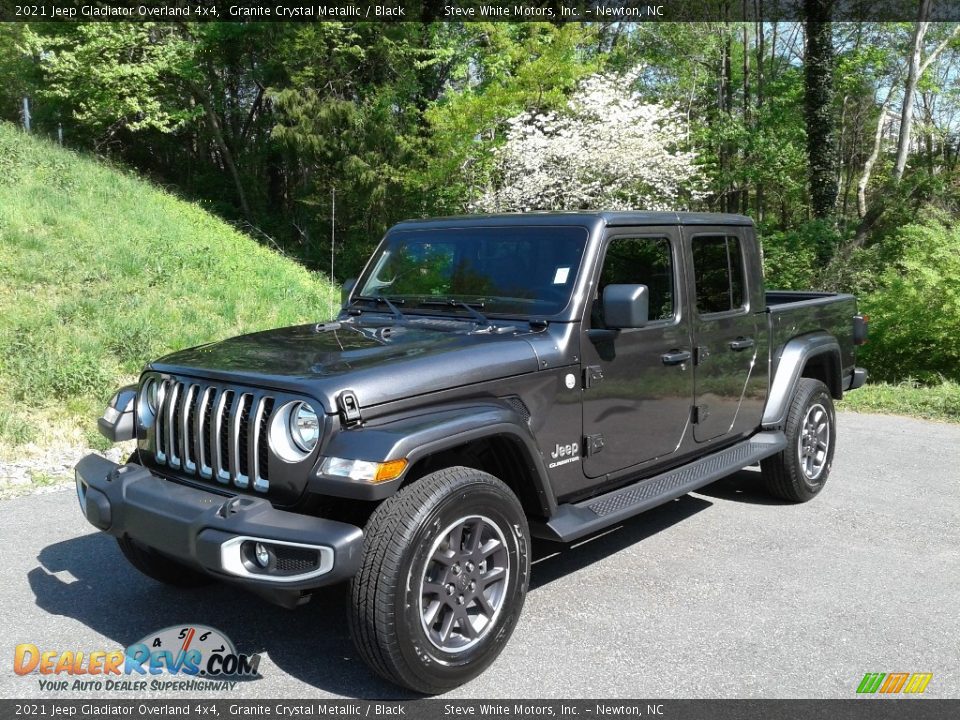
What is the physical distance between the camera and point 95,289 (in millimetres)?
11133

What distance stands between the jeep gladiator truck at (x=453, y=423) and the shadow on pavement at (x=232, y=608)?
0.22m

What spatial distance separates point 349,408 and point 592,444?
143cm

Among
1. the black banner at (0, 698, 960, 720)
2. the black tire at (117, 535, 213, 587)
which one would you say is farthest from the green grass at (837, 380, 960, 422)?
the black tire at (117, 535, 213, 587)

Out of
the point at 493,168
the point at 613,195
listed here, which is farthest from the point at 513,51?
the point at 613,195

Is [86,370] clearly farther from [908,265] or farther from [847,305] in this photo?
[908,265]

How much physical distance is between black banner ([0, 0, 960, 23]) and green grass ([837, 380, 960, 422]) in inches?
515

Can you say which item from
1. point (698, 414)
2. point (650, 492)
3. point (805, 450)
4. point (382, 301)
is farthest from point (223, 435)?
point (805, 450)

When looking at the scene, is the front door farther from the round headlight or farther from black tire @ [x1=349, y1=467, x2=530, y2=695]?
the round headlight

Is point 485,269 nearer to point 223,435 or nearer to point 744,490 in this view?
point 223,435

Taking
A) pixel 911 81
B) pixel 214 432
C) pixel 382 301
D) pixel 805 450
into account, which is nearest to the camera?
pixel 214 432

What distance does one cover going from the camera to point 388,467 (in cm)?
308

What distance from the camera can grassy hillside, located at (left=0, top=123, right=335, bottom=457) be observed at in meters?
7.95

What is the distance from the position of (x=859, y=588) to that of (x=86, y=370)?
23.4 ft

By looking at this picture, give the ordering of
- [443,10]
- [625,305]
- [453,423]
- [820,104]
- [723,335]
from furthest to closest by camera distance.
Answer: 1. [443,10]
2. [820,104]
3. [723,335]
4. [625,305]
5. [453,423]
